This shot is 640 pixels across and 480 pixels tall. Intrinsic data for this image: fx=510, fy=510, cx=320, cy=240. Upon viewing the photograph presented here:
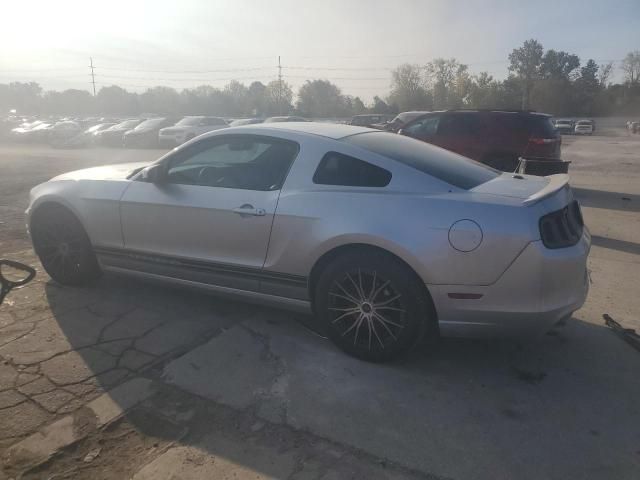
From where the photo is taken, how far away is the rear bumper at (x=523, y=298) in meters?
2.95

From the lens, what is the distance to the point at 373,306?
3309 millimetres

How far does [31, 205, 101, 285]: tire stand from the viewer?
4555 mm

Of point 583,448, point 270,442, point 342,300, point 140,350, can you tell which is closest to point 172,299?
point 140,350

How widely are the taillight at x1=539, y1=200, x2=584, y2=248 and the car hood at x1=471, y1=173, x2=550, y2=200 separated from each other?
0.20m

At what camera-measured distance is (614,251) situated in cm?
615

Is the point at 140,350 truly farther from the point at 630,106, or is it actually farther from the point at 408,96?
the point at 630,106

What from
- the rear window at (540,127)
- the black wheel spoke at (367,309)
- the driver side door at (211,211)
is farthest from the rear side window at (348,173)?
the rear window at (540,127)

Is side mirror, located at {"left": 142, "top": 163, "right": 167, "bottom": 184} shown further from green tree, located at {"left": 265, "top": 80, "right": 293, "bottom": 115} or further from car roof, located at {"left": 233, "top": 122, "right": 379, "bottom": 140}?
green tree, located at {"left": 265, "top": 80, "right": 293, "bottom": 115}

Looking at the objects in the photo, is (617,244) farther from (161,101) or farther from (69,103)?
(69,103)

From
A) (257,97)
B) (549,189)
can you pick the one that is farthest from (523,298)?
(257,97)

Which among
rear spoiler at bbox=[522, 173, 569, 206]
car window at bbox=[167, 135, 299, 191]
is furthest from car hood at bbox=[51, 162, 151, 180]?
rear spoiler at bbox=[522, 173, 569, 206]

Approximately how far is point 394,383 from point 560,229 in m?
1.40

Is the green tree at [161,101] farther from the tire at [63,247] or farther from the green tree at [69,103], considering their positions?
the tire at [63,247]

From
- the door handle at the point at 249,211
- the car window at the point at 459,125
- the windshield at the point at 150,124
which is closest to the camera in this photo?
the door handle at the point at 249,211
